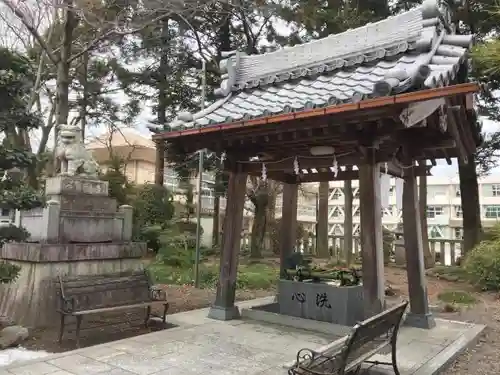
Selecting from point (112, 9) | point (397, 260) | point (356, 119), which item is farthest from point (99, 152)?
point (356, 119)

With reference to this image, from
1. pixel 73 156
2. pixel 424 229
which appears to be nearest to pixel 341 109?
pixel 73 156

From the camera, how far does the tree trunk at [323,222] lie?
17.1 meters

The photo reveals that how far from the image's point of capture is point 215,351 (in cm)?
540

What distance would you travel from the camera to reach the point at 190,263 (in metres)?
14.0

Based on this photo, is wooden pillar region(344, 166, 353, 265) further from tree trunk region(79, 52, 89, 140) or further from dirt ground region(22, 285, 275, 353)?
tree trunk region(79, 52, 89, 140)

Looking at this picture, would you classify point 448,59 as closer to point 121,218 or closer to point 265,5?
point 121,218

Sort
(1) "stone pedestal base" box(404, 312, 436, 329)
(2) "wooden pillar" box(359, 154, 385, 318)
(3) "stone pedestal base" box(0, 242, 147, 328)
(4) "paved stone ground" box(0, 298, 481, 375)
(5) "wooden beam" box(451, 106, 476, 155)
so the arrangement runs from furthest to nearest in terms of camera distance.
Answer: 1. (1) "stone pedestal base" box(404, 312, 436, 329)
2. (3) "stone pedestal base" box(0, 242, 147, 328)
3. (5) "wooden beam" box(451, 106, 476, 155)
4. (2) "wooden pillar" box(359, 154, 385, 318)
5. (4) "paved stone ground" box(0, 298, 481, 375)

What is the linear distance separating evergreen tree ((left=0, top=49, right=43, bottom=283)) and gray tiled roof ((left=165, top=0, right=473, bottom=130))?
7.18ft

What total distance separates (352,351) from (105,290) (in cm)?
444

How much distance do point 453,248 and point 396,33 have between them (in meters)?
11.2

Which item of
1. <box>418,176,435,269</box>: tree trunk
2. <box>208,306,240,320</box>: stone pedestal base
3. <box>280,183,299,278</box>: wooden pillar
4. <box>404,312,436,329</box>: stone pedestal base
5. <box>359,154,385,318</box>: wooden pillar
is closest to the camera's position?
<box>359,154,385,318</box>: wooden pillar

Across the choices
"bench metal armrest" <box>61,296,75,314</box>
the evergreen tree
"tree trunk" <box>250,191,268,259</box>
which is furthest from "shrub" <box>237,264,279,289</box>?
the evergreen tree

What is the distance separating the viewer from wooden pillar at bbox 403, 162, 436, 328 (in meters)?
6.99

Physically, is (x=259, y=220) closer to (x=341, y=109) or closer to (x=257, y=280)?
(x=257, y=280)
